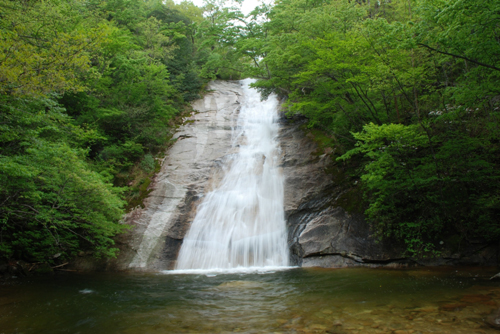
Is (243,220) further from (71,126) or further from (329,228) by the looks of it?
(71,126)

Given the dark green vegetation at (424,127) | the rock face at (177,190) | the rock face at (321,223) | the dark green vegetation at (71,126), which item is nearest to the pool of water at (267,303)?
the rock face at (321,223)

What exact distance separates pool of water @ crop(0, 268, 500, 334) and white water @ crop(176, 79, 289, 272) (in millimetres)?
2125

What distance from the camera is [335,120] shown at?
12.2m

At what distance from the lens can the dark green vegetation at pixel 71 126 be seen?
7.09m

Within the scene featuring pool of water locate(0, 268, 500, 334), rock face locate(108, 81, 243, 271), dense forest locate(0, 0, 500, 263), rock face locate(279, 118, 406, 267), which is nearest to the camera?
pool of water locate(0, 268, 500, 334)

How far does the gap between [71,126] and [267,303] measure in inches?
399

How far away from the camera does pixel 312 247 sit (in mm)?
9898

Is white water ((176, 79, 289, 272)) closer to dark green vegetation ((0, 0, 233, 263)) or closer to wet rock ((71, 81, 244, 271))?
wet rock ((71, 81, 244, 271))

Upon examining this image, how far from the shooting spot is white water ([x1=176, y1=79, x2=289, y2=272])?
10517 mm

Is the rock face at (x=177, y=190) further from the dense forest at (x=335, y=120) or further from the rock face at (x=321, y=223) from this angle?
the rock face at (x=321, y=223)

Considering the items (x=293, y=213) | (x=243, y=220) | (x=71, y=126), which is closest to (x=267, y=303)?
(x=293, y=213)

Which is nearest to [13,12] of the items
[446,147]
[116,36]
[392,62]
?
[116,36]

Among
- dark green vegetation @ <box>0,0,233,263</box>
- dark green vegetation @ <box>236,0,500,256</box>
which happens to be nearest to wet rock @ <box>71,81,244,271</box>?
dark green vegetation @ <box>0,0,233,263</box>

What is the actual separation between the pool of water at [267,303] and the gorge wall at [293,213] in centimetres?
111
